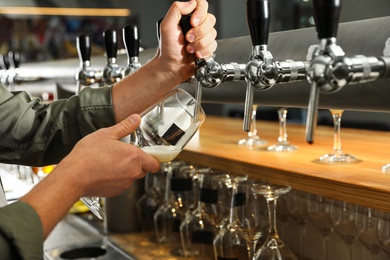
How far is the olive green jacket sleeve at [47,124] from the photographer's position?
1753 millimetres

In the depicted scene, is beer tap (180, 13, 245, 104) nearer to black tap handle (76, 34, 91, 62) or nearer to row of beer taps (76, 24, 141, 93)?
row of beer taps (76, 24, 141, 93)

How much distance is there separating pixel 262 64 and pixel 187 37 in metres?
0.42

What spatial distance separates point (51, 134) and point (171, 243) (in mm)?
655

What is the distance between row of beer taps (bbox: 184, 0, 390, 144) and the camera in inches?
35.8


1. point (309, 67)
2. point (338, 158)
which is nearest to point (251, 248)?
point (338, 158)

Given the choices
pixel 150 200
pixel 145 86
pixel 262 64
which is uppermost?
pixel 262 64

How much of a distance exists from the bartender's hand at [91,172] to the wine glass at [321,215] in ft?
2.08

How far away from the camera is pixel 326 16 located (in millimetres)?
906

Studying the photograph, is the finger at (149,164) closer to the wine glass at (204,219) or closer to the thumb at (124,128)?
the thumb at (124,128)

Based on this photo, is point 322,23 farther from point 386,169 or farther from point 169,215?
point 169,215

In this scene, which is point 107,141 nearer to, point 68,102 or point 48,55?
point 68,102

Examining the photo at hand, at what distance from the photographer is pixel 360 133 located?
223 centimetres

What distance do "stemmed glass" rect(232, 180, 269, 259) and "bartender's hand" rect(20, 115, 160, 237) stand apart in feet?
1.59

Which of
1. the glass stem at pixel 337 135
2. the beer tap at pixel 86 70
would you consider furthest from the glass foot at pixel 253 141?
the beer tap at pixel 86 70
